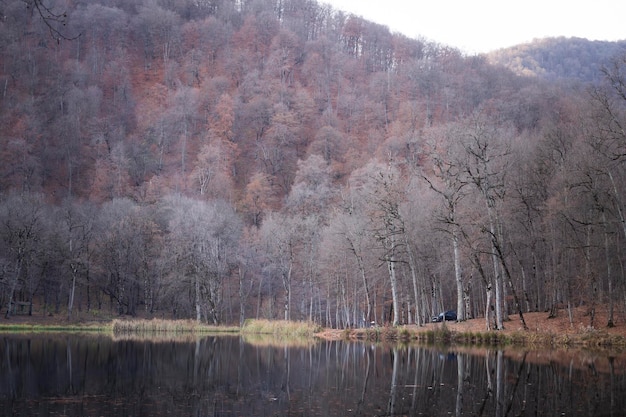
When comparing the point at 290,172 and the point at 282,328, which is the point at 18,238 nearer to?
the point at 282,328

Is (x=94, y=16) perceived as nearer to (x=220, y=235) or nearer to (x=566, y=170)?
(x=220, y=235)

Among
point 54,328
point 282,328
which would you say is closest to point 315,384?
point 282,328

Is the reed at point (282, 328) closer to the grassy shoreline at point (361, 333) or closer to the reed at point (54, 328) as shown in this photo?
the grassy shoreline at point (361, 333)

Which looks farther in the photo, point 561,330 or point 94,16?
point 94,16

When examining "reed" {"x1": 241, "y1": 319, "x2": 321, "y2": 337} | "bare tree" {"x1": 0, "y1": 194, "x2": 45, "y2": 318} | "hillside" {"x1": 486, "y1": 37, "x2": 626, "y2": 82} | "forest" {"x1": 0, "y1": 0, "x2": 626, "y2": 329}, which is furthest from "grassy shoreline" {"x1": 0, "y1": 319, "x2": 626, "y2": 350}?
"hillside" {"x1": 486, "y1": 37, "x2": 626, "y2": 82}

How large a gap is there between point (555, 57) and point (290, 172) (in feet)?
287

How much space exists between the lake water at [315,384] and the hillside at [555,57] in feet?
403

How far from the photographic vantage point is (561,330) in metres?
34.5

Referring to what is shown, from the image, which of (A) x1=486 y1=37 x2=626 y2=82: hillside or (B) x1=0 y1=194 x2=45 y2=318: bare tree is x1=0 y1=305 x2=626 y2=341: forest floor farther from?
(A) x1=486 y1=37 x2=626 y2=82: hillside

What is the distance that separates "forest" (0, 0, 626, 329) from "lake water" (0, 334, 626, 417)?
9766mm

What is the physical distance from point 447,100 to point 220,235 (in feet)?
216

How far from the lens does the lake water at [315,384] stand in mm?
15555

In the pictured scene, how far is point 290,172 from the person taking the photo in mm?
101375

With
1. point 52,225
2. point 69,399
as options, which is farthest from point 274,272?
point 69,399
